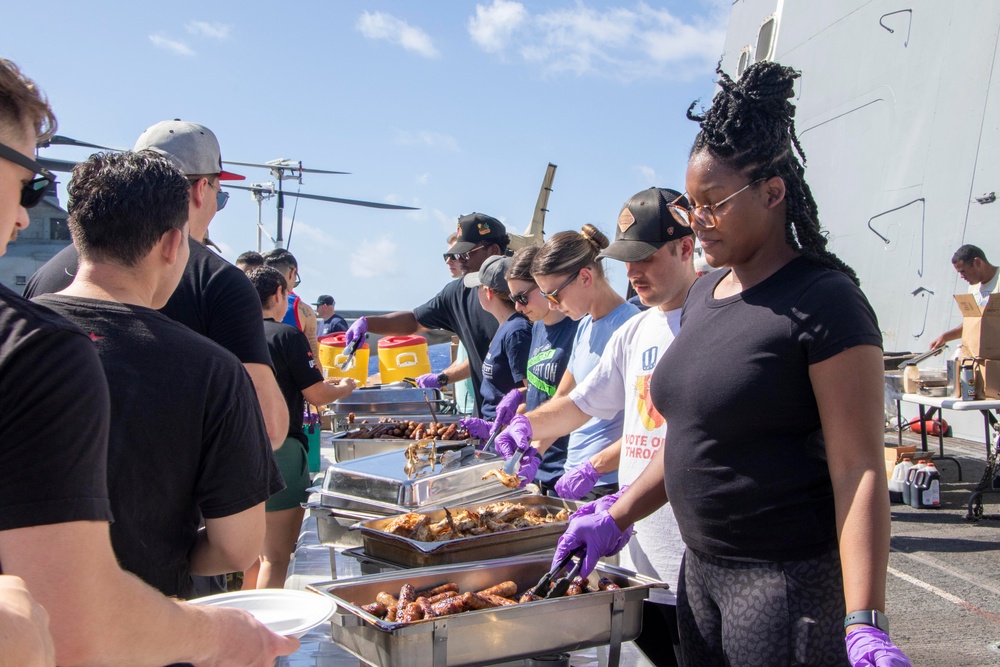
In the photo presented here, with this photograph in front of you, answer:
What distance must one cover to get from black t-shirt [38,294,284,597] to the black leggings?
90 centimetres

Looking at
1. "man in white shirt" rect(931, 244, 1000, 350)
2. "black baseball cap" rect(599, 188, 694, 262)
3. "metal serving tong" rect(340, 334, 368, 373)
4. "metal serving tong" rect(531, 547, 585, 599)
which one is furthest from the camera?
"man in white shirt" rect(931, 244, 1000, 350)

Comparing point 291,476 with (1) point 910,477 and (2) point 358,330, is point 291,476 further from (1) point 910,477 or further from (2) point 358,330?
(1) point 910,477

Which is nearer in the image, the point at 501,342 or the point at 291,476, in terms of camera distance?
the point at 291,476

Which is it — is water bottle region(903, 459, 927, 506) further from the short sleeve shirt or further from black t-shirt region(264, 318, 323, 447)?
black t-shirt region(264, 318, 323, 447)

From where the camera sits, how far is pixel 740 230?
62.2 inches

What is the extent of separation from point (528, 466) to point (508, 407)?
79cm

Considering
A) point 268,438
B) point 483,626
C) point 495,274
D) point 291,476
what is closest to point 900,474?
point 495,274

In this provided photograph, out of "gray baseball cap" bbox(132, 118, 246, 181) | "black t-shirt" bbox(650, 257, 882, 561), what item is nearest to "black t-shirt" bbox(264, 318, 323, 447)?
"gray baseball cap" bbox(132, 118, 246, 181)

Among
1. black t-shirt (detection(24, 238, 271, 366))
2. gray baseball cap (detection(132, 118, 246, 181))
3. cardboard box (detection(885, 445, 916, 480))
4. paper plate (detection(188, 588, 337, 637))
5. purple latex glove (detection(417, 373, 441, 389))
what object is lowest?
cardboard box (detection(885, 445, 916, 480))

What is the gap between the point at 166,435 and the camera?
4.42ft

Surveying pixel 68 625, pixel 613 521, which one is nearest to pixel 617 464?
pixel 613 521

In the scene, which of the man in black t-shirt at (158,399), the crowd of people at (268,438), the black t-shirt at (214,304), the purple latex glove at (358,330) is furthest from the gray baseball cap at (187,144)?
the purple latex glove at (358,330)

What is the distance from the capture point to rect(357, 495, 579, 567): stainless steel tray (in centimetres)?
203

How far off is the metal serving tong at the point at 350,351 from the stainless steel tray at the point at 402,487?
2673 millimetres
